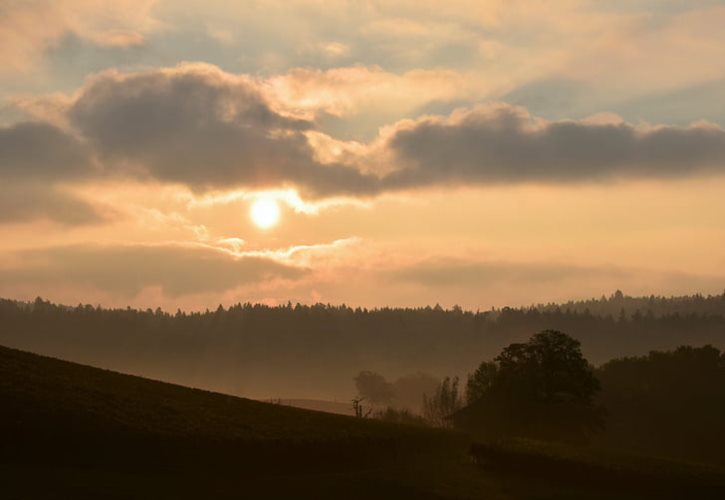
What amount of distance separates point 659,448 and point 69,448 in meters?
85.7

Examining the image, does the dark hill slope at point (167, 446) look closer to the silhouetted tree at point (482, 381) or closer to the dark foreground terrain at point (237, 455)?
the dark foreground terrain at point (237, 455)

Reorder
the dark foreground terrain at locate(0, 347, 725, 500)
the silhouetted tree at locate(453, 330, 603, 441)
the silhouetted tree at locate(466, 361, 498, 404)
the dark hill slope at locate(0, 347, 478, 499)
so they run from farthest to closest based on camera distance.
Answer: the silhouetted tree at locate(466, 361, 498, 404) < the silhouetted tree at locate(453, 330, 603, 441) < the dark foreground terrain at locate(0, 347, 725, 500) < the dark hill slope at locate(0, 347, 478, 499)

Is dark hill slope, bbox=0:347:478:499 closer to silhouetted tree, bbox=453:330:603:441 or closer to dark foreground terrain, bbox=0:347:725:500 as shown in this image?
dark foreground terrain, bbox=0:347:725:500

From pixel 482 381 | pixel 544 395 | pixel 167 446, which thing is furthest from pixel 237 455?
pixel 482 381

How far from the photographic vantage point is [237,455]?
57625 mm

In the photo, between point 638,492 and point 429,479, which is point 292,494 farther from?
point 638,492

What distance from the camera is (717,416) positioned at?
122938 millimetres

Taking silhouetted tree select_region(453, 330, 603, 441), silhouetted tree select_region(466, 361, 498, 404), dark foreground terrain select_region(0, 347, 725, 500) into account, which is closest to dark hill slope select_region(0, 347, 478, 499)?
dark foreground terrain select_region(0, 347, 725, 500)

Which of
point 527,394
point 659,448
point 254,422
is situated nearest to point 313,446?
point 254,422

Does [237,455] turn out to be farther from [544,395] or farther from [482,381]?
[482,381]

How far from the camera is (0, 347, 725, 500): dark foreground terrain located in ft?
171

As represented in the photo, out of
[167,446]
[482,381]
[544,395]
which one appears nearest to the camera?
[167,446]

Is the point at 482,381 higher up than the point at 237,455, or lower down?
higher up

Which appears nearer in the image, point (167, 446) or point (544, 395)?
point (167, 446)
